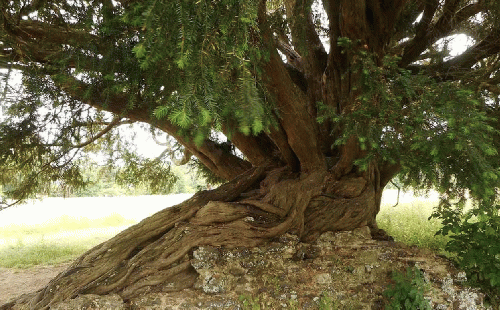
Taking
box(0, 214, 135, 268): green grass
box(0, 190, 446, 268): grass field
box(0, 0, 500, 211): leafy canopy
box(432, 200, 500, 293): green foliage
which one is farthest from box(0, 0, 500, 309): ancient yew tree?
box(0, 214, 135, 268): green grass

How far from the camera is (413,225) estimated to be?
26.7ft

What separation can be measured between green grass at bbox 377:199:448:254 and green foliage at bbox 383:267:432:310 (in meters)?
2.06

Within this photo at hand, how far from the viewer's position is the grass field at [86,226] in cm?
807

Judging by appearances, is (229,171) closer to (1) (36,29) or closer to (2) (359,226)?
(2) (359,226)

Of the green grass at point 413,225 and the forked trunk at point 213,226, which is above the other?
the forked trunk at point 213,226

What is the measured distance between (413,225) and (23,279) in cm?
807

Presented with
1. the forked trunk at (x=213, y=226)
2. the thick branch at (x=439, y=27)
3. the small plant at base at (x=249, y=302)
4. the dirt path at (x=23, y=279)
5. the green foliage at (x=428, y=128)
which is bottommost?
the dirt path at (x=23, y=279)

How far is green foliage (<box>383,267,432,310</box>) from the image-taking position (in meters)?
4.24

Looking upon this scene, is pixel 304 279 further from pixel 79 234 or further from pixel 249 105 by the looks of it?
pixel 79 234

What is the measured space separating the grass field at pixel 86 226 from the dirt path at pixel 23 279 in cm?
46

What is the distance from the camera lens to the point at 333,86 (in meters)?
A: 6.24

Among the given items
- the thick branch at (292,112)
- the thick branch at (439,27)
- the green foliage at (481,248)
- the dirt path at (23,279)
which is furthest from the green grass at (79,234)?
the thick branch at (439,27)

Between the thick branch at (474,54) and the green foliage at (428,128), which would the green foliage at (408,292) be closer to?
the green foliage at (428,128)

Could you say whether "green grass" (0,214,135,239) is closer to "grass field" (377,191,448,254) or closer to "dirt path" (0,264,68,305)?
"dirt path" (0,264,68,305)
